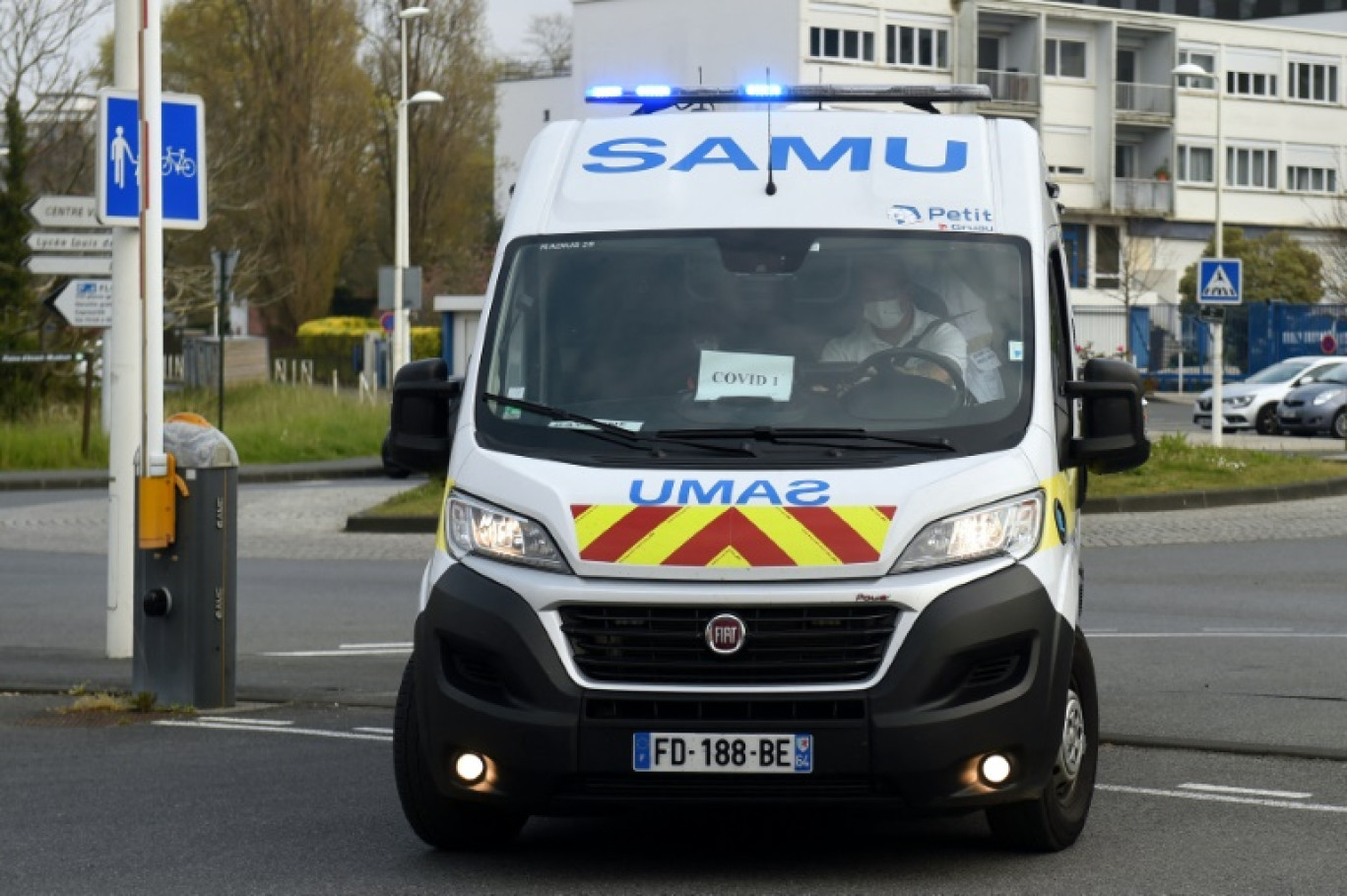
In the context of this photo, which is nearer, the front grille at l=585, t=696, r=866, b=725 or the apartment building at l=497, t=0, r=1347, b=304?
the front grille at l=585, t=696, r=866, b=725

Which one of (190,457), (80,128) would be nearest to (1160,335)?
(80,128)

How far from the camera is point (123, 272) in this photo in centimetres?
1250

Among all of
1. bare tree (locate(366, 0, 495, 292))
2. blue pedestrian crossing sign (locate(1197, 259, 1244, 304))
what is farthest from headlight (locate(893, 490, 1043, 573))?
bare tree (locate(366, 0, 495, 292))

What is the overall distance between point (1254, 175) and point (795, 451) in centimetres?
8231

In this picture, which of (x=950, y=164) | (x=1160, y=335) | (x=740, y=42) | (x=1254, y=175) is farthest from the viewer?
(x=1254, y=175)

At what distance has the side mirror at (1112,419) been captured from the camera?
7.71 meters

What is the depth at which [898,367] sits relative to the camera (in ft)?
24.6

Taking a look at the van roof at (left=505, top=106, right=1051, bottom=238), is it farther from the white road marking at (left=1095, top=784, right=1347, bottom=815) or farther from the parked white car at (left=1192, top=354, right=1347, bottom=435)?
the parked white car at (left=1192, top=354, right=1347, bottom=435)

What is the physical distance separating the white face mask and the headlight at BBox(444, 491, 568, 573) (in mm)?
1431

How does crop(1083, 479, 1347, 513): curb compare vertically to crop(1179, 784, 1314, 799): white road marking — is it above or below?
below

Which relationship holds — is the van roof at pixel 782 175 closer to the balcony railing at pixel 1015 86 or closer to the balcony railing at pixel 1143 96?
the balcony railing at pixel 1015 86

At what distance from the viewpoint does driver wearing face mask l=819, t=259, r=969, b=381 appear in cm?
755

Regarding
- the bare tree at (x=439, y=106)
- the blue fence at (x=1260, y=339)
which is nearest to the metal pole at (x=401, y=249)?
the blue fence at (x=1260, y=339)

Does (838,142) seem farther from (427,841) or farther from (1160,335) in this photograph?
(1160,335)
